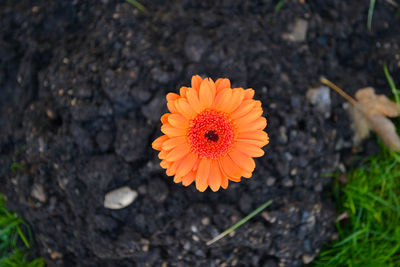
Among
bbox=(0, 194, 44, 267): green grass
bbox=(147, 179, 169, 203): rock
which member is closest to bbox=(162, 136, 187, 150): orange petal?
bbox=(147, 179, 169, 203): rock

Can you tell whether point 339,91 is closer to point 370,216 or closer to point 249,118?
point 370,216

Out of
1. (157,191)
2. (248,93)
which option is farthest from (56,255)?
(248,93)

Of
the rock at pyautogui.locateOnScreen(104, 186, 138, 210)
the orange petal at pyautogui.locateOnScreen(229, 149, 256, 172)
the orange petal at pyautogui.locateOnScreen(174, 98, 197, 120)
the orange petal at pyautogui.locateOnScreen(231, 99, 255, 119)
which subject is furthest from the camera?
the rock at pyautogui.locateOnScreen(104, 186, 138, 210)

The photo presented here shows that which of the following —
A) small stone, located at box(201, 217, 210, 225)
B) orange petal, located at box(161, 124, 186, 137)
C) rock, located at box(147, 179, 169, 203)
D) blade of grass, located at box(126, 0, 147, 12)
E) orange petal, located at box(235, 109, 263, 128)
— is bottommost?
small stone, located at box(201, 217, 210, 225)

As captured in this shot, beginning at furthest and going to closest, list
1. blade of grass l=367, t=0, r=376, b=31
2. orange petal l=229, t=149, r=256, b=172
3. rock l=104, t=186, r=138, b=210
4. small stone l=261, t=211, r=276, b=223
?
blade of grass l=367, t=0, r=376, b=31 → small stone l=261, t=211, r=276, b=223 → rock l=104, t=186, r=138, b=210 → orange petal l=229, t=149, r=256, b=172

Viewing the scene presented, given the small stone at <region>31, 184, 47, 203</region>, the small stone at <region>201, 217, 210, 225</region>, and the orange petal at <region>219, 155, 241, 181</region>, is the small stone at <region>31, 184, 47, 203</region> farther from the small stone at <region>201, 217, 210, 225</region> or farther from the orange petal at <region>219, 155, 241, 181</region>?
the orange petal at <region>219, 155, 241, 181</region>

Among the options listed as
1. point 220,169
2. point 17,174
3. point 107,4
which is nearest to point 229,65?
point 220,169

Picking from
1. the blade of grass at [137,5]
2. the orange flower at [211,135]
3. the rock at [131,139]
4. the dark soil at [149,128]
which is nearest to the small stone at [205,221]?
the dark soil at [149,128]

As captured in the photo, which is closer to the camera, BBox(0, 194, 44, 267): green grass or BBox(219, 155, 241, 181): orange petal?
BBox(219, 155, 241, 181): orange petal
